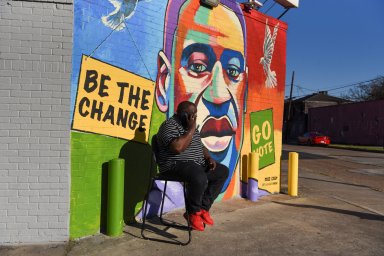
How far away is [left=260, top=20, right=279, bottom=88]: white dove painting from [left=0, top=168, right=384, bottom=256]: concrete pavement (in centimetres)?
226

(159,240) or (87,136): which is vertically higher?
(87,136)

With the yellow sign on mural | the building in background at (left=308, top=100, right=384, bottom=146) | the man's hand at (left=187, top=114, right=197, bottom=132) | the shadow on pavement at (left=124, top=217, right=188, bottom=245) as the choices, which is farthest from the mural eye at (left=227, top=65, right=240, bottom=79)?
the building in background at (left=308, top=100, right=384, bottom=146)

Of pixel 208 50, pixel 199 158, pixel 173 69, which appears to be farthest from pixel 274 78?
pixel 199 158

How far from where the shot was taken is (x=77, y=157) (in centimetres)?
439

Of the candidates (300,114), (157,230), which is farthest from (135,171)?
(300,114)

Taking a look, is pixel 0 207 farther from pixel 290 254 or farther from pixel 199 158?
pixel 290 254

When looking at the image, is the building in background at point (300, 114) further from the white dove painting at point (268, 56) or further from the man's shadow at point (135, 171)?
the man's shadow at point (135, 171)

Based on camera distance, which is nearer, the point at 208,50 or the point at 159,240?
the point at 159,240

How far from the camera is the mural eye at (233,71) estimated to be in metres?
6.54

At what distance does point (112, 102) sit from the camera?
4.76 metres

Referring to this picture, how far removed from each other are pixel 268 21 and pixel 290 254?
4.69 metres

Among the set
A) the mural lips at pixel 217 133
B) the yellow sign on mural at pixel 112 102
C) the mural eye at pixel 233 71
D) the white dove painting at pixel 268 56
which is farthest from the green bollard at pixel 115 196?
the white dove painting at pixel 268 56

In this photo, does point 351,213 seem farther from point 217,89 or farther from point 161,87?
point 161,87

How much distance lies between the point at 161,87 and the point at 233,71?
171cm
